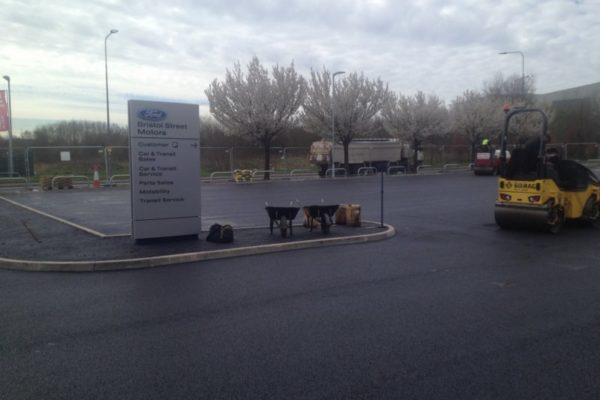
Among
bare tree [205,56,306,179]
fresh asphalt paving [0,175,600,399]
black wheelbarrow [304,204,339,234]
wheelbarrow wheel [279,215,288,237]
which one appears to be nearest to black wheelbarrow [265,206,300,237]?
wheelbarrow wheel [279,215,288,237]

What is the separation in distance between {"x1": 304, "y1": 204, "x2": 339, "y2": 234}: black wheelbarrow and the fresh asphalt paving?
4.91ft

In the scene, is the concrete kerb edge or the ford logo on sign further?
the ford logo on sign

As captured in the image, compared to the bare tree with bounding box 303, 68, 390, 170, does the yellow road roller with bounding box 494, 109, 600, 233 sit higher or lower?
lower

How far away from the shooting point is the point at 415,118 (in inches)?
1777

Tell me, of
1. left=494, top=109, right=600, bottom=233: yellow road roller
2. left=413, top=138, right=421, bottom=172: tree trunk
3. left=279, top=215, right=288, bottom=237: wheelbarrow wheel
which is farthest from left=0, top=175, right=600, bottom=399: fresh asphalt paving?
left=413, top=138, right=421, bottom=172: tree trunk

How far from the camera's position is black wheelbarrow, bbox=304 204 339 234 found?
10.9 m

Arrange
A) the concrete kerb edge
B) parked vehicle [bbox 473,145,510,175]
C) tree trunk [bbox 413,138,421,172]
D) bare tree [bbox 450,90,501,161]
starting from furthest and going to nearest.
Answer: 1. bare tree [bbox 450,90,501,161]
2. tree trunk [bbox 413,138,421,172]
3. parked vehicle [bbox 473,145,510,175]
4. the concrete kerb edge

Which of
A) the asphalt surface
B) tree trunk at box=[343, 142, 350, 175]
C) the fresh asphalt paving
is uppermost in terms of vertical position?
tree trunk at box=[343, 142, 350, 175]

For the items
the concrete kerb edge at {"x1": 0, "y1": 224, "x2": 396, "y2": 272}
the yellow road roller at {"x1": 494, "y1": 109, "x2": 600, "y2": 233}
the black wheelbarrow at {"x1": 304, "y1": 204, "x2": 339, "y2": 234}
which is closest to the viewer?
the concrete kerb edge at {"x1": 0, "y1": 224, "x2": 396, "y2": 272}

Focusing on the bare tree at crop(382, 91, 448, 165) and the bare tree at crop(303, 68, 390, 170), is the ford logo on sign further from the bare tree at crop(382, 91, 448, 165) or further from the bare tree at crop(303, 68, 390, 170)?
the bare tree at crop(382, 91, 448, 165)

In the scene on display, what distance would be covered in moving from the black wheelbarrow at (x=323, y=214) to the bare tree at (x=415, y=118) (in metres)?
34.3

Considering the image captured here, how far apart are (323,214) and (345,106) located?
1178 inches

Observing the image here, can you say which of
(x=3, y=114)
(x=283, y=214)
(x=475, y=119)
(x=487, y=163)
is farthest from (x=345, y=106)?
(x=283, y=214)

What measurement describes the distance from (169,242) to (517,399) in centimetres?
784
